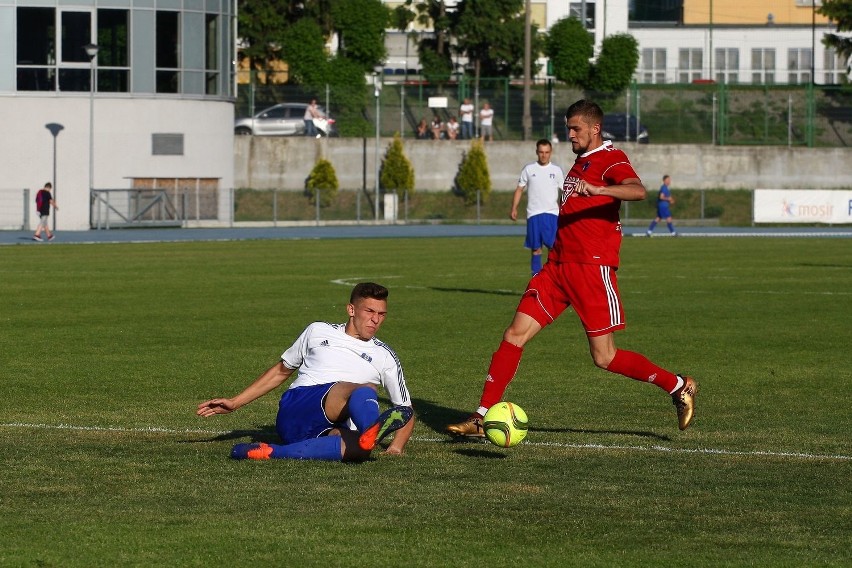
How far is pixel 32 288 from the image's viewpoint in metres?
26.2

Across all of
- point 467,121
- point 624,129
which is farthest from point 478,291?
point 624,129

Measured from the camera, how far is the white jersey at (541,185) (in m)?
21.6

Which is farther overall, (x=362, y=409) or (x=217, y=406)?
(x=217, y=406)

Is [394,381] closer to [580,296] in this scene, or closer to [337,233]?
[580,296]

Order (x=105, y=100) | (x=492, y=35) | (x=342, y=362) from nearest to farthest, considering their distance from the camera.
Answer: (x=342, y=362)
(x=105, y=100)
(x=492, y=35)

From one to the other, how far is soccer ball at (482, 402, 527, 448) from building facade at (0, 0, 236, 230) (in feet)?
150

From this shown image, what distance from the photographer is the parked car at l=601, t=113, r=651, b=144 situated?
68.6 meters

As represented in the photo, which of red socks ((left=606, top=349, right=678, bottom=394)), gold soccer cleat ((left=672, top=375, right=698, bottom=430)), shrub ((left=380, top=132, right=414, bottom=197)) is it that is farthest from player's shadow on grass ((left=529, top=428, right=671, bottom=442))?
shrub ((left=380, top=132, right=414, bottom=197))

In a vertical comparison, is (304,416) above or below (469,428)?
above

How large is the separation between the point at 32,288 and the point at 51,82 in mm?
30422

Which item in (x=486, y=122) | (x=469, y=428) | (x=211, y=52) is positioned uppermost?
(x=211, y=52)

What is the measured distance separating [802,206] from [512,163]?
41.4 ft

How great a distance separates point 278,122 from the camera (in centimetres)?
6700

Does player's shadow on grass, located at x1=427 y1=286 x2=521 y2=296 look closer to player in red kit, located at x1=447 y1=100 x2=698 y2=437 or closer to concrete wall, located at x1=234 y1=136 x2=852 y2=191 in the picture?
player in red kit, located at x1=447 y1=100 x2=698 y2=437
